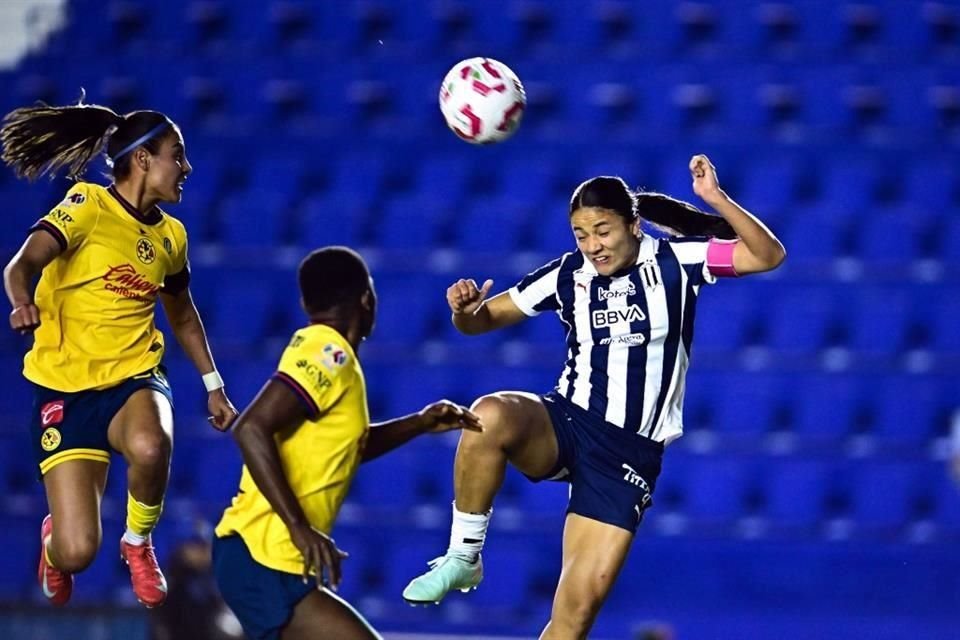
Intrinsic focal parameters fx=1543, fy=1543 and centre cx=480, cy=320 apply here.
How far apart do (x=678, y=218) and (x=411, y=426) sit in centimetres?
155

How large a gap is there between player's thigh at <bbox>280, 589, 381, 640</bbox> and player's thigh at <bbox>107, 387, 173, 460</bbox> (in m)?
1.18

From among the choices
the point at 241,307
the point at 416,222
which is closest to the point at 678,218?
the point at 416,222

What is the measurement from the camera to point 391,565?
→ 8867 millimetres

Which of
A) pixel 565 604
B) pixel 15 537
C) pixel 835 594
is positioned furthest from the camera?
pixel 15 537

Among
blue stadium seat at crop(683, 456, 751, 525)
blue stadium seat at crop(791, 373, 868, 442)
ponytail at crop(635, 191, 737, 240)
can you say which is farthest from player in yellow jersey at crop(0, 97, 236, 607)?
blue stadium seat at crop(791, 373, 868, 442)

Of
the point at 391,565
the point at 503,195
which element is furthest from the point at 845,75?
the point at 391,565

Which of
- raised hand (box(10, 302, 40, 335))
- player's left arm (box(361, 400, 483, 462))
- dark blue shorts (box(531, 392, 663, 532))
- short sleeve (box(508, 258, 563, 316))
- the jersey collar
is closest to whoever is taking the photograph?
player's left arm (box(361, 400, 483, 462))

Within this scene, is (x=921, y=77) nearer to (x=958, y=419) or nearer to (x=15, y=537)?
(x=958, y=419)

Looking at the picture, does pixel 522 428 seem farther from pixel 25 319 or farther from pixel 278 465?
pixel 25 319

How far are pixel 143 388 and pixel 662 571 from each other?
4.59 meters

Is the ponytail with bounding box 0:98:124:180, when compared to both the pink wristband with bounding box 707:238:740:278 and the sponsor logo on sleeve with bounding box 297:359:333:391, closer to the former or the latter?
the sponsor logo on sleeve with bounding box 297:359:333:391

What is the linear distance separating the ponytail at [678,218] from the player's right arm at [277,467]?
1.80m

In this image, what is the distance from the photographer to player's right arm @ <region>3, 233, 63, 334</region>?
13.6ft

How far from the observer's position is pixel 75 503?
15.7 ft
